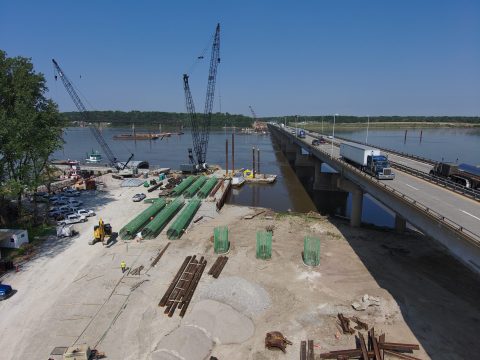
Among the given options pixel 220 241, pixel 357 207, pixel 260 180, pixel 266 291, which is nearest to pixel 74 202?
pixel 220 241

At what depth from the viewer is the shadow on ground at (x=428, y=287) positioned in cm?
2239

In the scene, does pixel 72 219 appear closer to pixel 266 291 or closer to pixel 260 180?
pixel 266 291

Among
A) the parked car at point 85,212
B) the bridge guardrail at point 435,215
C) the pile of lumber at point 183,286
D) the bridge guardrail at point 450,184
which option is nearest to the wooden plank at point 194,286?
the pile of lumber at point 183,286

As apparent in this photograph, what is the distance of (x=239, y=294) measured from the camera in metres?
27.3

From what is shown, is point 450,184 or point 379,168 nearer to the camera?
point 450,184

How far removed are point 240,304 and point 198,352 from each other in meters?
6.23

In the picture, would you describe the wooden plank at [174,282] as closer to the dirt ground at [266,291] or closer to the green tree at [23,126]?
the dirt ground at [266,291]

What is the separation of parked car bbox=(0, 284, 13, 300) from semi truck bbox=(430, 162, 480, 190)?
153 ft

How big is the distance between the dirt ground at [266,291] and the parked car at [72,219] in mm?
4020

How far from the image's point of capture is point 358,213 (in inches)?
1836

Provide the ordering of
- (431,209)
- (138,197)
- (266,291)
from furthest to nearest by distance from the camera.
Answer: (138,197), (266,291), (431,209)

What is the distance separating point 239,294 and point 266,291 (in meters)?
2.61

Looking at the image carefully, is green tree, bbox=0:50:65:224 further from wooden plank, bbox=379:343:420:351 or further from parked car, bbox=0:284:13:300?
wooden plank, bbox=379:343:420:351

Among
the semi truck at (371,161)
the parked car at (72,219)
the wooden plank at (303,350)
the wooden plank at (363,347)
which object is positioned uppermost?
the semi truck at (371,161)
